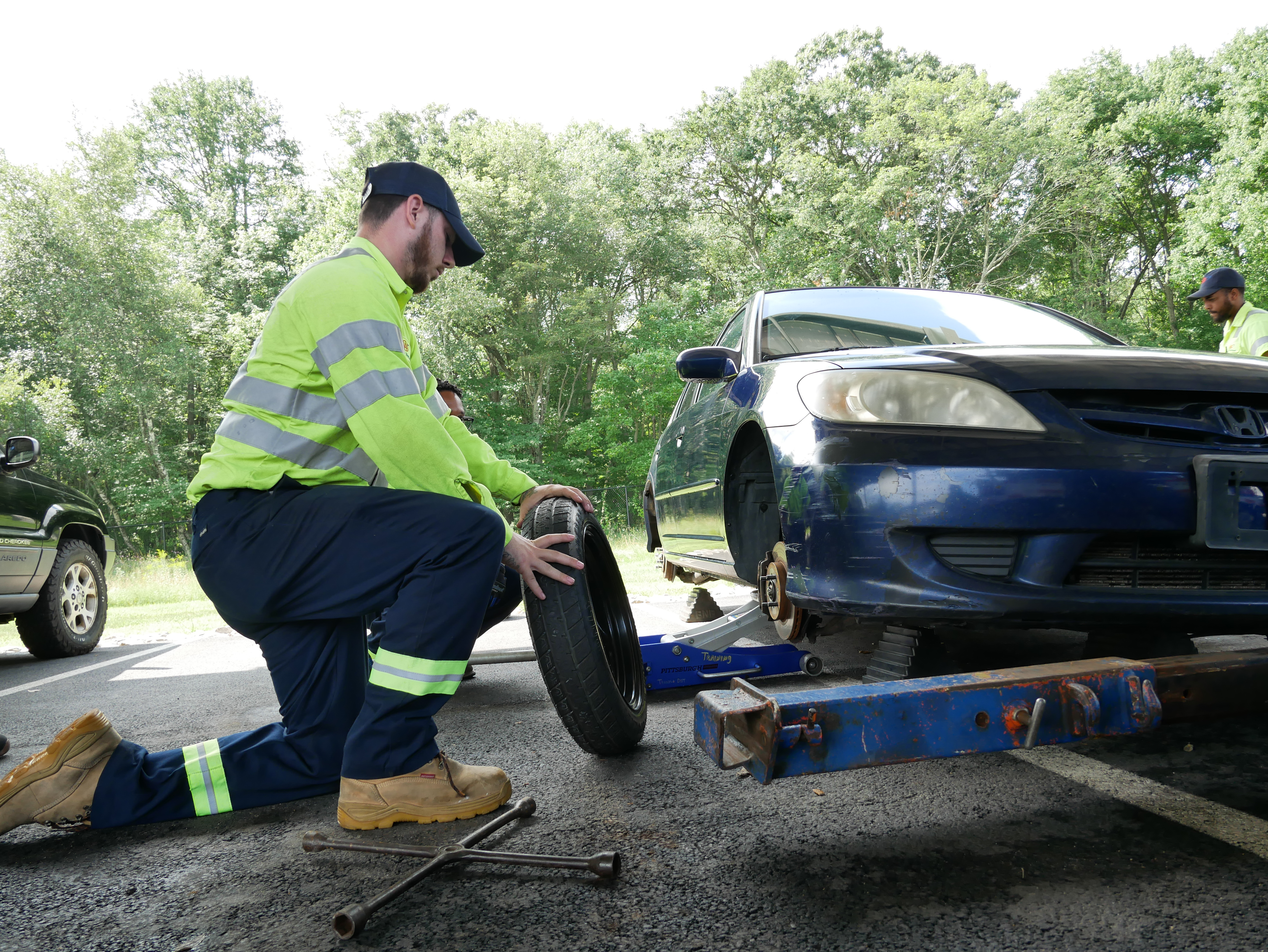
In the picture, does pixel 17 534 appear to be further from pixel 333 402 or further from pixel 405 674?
pixel 405 674

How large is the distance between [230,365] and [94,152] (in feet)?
25.5

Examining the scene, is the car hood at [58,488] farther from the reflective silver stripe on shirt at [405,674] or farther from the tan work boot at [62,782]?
the reflective silver stripe on shirt at [405,674]

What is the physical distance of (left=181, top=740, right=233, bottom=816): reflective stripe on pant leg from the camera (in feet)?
6.88

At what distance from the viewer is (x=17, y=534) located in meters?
5.31

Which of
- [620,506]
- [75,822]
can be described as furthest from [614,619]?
[620,506]

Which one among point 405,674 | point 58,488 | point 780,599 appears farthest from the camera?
point 58,488

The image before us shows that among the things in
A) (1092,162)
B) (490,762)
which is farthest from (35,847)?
(1092,162)

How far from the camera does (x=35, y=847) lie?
199 cm

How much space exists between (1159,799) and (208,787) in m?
2.35

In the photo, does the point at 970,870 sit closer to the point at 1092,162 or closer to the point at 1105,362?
the point at 1105,362

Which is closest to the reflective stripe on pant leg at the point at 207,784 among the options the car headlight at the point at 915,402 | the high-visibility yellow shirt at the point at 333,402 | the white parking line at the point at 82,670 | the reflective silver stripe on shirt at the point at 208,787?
the reflective silver stripe on shirt at the point at 208,787

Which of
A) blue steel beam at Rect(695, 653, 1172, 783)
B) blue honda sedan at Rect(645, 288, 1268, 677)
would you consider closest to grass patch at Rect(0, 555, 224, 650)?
blue honda sedan at Rect(645, 288, 1268, 677)

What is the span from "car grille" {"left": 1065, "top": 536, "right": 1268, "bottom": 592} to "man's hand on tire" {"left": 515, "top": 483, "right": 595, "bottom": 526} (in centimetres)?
136

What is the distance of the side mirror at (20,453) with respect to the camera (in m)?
5.22
